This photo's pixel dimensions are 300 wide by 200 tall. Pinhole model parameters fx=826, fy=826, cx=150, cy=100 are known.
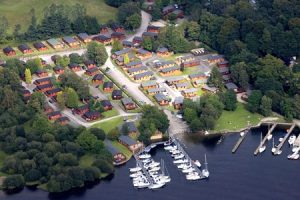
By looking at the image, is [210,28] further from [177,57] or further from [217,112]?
[217,112]

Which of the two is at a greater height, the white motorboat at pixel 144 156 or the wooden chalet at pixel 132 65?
the white motorboat at pixel 144 156

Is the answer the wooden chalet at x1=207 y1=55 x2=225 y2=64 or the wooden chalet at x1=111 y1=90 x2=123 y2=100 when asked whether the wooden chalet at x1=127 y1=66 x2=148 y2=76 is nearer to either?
the wooden chalet at x1=111 y1=90 x2=123 y2=100

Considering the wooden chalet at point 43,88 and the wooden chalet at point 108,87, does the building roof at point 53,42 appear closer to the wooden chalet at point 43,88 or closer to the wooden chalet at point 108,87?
the wooden chalet at point 43,88

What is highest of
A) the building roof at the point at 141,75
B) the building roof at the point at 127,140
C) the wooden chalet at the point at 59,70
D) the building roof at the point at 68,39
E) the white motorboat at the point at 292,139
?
the white motorboat at the point at 292,139

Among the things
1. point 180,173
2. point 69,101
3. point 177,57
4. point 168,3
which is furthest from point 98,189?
point 168,3

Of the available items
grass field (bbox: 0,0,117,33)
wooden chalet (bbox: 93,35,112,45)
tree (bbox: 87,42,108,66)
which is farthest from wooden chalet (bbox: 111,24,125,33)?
tree (bbox: 87,42,108,66)

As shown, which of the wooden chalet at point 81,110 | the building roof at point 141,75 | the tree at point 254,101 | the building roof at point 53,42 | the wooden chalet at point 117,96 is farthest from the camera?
the building roof at point 53,42

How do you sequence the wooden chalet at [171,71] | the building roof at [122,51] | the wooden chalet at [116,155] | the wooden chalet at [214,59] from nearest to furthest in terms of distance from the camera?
the wooden chalet at [116,155], the wooden chalet at [171,71], the wooden chalet at [214,59], the building roof at [122,51]

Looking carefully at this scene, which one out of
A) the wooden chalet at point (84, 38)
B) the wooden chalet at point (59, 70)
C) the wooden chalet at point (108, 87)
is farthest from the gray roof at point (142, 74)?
the wooden chalet at point (84, 38)
